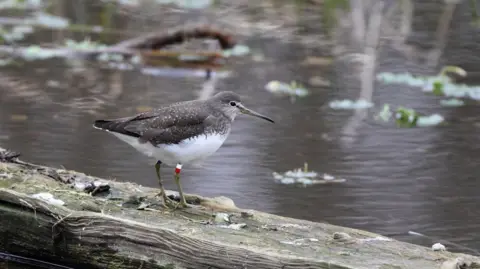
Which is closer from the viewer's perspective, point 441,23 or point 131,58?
point 131,58

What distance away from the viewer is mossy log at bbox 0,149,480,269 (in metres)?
4.52

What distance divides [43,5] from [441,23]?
632 cm

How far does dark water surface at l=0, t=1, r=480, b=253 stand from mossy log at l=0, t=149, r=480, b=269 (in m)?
1.51

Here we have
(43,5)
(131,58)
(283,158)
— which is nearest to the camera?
(283,158)

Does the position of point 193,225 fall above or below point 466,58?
below

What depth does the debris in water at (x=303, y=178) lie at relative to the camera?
7312 mm

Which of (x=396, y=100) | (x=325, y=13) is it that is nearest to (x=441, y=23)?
(x=325, y=13)

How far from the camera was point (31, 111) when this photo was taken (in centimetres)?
908

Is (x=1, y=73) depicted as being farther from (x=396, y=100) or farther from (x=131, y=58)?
(x=396, y=100)

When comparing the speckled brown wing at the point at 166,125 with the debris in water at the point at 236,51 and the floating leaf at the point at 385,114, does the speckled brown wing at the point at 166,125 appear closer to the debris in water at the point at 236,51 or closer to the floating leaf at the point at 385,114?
the floating leaf at the point at 385,114

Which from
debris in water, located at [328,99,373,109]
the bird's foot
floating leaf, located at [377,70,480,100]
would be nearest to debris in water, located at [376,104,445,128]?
debris in water, located at [328,99,373,109]

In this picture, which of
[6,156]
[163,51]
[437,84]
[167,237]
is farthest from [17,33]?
[167,237]

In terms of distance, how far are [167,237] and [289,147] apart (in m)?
3.68

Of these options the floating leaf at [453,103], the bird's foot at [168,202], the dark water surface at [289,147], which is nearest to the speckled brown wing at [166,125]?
the bird's foot at [168,202]
